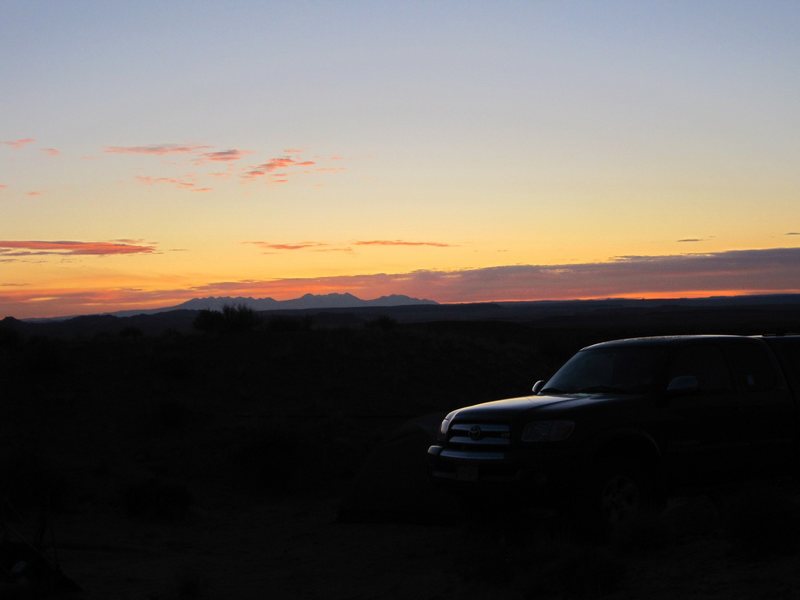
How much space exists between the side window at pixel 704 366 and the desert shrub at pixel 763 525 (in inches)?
80.2

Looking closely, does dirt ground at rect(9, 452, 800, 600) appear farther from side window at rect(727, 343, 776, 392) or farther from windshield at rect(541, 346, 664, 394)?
windshield at rect(541, 346, 664, 394)

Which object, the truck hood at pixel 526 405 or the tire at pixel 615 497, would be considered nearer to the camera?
the tire at pixel 615 497

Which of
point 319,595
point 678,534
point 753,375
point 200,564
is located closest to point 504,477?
point 678,534

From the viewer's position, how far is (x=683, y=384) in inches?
387

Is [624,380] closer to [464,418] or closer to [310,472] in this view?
[464,418]

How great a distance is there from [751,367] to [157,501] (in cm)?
1002

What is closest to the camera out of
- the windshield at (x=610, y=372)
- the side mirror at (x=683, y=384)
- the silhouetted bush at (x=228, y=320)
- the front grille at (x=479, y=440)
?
the front grille at (x=479, y=440)

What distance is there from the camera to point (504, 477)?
31.3 feet

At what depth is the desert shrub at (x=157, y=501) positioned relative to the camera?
16094mm

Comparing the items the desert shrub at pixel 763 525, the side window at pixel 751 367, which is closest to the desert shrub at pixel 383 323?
the side window at pixel 751 367

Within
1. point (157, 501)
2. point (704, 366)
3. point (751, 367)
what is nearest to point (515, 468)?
point (704, 366)

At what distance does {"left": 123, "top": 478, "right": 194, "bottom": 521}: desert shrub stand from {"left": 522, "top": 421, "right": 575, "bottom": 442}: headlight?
8.48 metres

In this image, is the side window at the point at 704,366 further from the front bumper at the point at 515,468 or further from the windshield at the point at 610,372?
the front bumper at the point at 515,468

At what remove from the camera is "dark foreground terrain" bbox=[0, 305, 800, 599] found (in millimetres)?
8516
